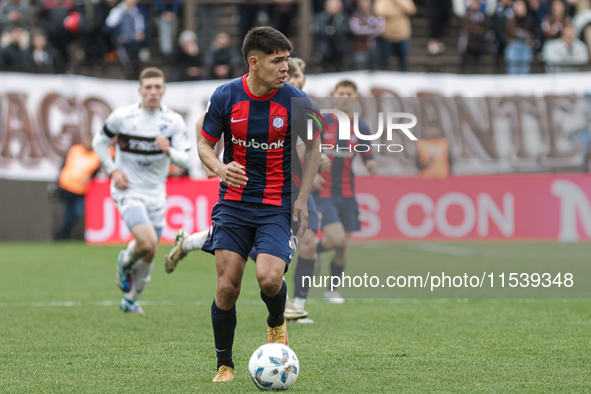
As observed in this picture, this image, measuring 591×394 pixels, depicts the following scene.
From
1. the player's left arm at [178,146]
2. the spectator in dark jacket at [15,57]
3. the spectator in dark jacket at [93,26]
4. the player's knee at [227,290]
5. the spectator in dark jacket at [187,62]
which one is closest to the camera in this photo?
the player's knee at [227,290]

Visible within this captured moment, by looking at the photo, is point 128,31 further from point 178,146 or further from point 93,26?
point 178,146

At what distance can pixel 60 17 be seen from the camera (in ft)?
61.0

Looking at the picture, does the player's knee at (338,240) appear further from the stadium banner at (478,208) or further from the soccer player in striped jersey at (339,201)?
the stadium banner at (478,208)

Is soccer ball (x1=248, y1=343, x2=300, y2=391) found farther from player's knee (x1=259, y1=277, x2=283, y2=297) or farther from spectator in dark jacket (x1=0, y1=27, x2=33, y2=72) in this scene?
spectator in dark jacket (x1=0, y1=27, x2=33, y2=72)

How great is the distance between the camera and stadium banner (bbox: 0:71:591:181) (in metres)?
17.4

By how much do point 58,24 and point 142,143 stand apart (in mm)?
11005

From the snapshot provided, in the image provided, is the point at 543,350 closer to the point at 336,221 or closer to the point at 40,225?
the point at 336,221

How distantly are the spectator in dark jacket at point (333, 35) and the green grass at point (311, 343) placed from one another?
8.31m

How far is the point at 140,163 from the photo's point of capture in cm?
870

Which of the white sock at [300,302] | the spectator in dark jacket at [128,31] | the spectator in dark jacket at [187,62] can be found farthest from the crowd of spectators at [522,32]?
the white sock at [300,302]

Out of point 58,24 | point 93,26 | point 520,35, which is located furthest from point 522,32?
point 58,24

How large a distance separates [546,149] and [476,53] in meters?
2.94

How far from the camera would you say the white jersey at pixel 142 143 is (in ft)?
28.3

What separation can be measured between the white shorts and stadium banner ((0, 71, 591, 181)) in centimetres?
864
